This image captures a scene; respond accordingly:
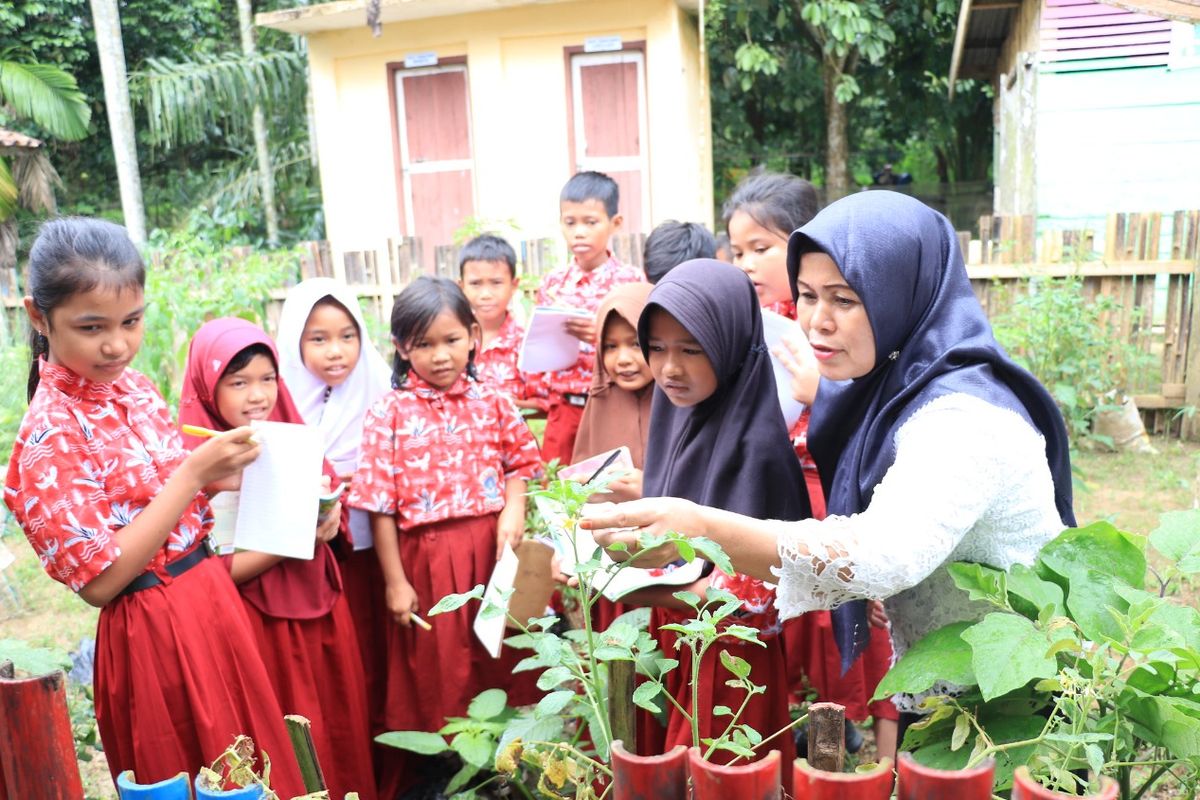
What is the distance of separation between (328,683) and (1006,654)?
213 centimetres

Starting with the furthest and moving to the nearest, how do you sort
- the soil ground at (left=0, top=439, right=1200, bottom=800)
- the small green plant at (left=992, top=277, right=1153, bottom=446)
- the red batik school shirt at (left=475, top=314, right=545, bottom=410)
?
the small green plant at (left=992, top=277, right=1153, bottom=446) < the soil ground at (left=0, top=439, right=1200, bottom=800) < the red batik school shirt at (left=475, top=314, right=545, bottom=410)

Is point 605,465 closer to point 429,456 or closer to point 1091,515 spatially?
point 429,456

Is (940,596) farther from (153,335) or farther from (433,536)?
(153,335)

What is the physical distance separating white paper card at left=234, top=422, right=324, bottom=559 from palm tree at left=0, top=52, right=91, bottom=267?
12.5 metres

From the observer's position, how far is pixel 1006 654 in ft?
4.16

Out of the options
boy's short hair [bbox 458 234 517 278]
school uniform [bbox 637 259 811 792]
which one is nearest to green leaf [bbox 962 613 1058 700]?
school uniform [bbox 637 259 811 792]

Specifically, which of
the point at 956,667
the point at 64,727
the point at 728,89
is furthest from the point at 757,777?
the point at 728,89

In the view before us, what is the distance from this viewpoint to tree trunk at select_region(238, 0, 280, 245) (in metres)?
14.1

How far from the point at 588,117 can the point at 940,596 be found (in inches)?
371

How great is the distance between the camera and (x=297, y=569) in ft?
9.16

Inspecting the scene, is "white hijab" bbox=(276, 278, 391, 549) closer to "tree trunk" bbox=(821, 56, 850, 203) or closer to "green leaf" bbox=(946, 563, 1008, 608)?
"green leaf" bbox=(946, 563, 1008, 608)

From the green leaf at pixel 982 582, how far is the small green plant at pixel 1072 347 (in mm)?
5219

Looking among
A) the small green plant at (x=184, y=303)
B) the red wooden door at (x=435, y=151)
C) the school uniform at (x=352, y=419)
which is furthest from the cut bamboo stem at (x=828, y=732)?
the red wooden door at (x=435, y=151)

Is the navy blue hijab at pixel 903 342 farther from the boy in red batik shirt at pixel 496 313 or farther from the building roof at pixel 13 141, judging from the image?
the building roof at pixel 13 141
